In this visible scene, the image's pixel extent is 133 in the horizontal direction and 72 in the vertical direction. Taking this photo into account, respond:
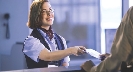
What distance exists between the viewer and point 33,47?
1682mm

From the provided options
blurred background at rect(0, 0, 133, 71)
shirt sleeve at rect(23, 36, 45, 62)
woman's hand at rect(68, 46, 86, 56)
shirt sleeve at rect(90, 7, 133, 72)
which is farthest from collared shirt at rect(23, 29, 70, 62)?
blurred background at rect(0, 0, 133, 71)

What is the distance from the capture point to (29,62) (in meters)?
1.73

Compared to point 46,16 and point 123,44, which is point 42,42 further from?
point 123,44

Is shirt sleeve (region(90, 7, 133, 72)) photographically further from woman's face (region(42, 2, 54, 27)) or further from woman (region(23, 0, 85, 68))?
woman's face (region(42, 2, 54, 27))

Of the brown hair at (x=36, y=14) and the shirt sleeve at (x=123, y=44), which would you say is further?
the brown hair at (x=36, y=14)

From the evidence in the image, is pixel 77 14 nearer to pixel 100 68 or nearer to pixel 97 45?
pixel 97 45

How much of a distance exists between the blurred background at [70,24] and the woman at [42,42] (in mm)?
1897

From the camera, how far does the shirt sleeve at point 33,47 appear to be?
5.41 feet

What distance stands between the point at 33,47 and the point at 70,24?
2112 mm

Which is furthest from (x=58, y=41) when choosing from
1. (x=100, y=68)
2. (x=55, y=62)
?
(x=100, y=68)

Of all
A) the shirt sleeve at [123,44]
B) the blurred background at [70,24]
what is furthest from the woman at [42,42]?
the blurred background at [70,24]

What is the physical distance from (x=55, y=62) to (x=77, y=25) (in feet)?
6.98

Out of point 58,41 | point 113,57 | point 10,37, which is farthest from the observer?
point 10,37

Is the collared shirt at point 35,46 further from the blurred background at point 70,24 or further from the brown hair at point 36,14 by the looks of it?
the blurred background at point 70,24
